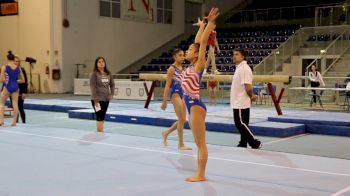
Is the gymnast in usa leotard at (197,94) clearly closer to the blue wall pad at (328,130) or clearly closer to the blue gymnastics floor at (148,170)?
the blue gymnastics floor at (148,170)

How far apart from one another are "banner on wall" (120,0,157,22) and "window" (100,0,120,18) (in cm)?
29

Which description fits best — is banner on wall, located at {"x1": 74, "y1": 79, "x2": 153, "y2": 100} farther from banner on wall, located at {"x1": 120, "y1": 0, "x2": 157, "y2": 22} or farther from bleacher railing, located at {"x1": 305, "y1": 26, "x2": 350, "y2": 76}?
banner on wall, located at {"x1": 120, "y1": 0, "x2": 157, "y2": 22}

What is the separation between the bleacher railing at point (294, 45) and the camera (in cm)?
1703

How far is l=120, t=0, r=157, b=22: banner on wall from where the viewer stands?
23.4 meters

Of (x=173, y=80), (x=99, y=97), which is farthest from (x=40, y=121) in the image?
(x=173, y=80)

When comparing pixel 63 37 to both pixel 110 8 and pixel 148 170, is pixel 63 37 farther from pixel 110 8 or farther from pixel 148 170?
pixel 148 170

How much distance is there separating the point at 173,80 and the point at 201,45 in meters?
2.29

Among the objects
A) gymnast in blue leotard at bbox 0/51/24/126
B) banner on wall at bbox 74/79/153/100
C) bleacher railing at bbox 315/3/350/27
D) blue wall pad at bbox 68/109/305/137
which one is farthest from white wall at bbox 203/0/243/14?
gymnast in blue leotard at bbox 0/51/24/126

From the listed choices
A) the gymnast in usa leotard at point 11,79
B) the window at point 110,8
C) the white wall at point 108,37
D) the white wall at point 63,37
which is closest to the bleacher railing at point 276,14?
the white wall at point 108,37

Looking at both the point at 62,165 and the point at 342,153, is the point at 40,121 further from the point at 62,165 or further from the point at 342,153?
the point at 342,153

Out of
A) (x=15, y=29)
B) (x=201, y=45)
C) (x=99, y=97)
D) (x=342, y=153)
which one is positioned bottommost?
(x=342, y=153)

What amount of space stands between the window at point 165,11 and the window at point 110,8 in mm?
2978

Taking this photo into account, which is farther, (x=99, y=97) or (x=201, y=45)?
(x=99, y=97)

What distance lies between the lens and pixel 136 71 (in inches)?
926
